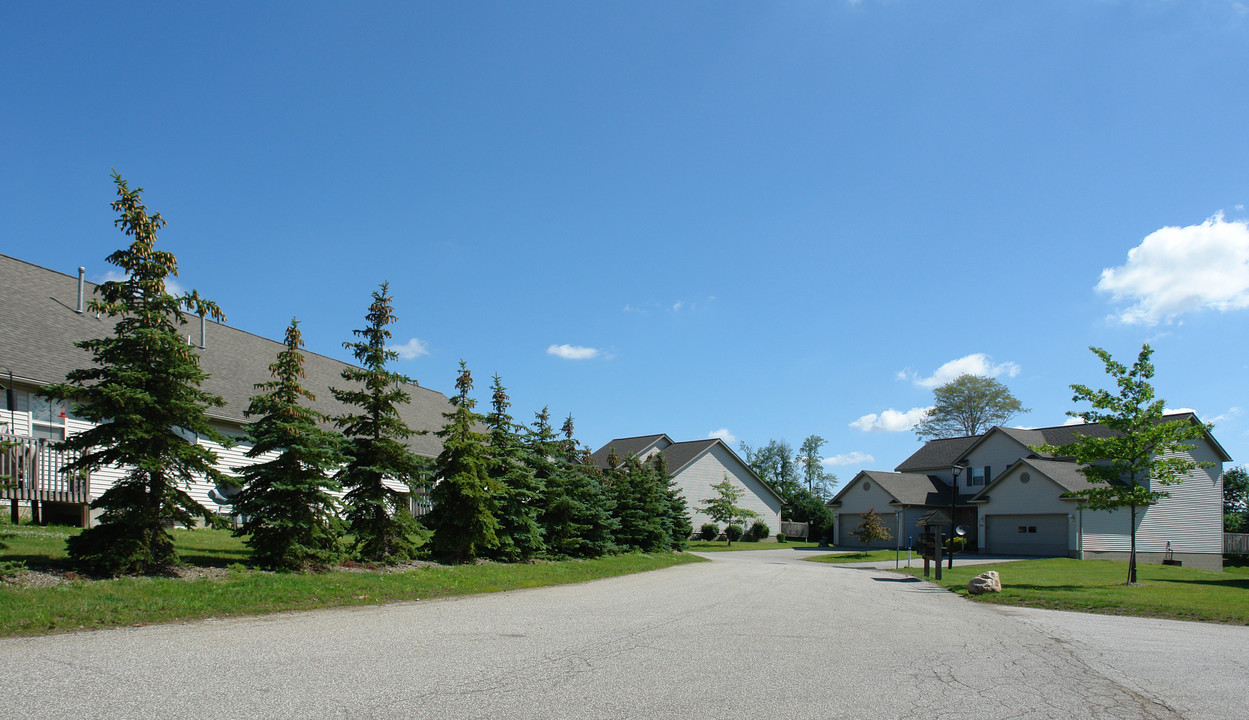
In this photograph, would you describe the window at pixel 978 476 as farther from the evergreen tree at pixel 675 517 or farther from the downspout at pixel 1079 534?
the evergreen tree at pixel 675 517

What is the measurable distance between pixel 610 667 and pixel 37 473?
13.5 metres

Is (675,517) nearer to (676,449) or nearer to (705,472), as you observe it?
(705,472)

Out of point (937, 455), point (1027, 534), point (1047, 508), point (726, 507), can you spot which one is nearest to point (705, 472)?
point (726, 507)

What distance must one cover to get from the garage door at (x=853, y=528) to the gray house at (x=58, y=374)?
1221 inches

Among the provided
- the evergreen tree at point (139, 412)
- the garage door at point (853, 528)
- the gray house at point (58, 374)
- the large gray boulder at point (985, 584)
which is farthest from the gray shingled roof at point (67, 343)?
the garage door at point (853, 528)

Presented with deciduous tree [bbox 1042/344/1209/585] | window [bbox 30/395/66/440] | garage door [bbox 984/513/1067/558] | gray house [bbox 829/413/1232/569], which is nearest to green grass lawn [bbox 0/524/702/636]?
window [bbox 30/395/66/440]

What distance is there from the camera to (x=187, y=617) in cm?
941

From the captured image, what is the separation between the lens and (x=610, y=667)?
7.69 meters

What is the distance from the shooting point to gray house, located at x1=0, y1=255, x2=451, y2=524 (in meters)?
14.9

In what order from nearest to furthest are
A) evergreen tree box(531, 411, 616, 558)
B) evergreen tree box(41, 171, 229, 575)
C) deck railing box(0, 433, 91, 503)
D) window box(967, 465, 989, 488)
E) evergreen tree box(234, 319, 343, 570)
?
1. evergreen tree box(41, 171, 229, 575)
2. deck railing box(0, 433, 91, 503)
3. evergreen tree box(234, 319, 343, 570)
4. evergreen tree box(531, 411, 616, 558)
5. window box(967, 465, 989, 488)

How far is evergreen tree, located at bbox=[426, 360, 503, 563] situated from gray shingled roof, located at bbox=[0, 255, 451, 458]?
17.2 ft

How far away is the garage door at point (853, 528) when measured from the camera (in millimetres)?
48688

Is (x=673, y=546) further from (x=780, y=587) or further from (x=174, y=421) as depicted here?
(x=174, y=421)

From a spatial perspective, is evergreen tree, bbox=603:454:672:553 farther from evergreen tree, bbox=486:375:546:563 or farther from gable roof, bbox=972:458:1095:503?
gable roof, bbox=972:458:1095:503
